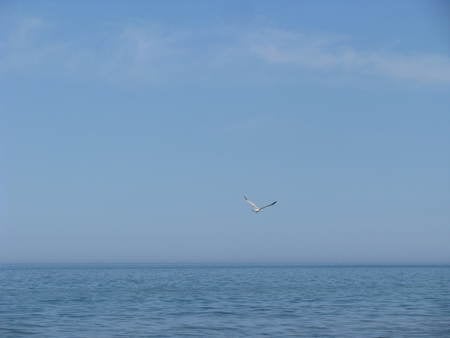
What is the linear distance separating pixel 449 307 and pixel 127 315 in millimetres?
20309

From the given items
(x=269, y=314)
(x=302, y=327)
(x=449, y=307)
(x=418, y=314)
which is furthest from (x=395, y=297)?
(x=302, y=327)

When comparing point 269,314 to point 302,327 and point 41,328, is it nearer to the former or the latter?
point 302,327

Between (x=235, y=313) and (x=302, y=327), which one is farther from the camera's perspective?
(x=235, y=313)

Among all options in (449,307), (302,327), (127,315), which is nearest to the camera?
(302,327)

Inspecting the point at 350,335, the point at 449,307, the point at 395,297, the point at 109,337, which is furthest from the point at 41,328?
the point at 395,297

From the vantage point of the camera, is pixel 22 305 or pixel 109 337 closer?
pixel 109 337

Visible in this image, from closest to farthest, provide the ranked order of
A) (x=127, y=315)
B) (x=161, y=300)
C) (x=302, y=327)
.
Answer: (x=302, y=327) < (x=127, y=315) < (x=161, y=300)

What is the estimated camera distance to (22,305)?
4344 cm

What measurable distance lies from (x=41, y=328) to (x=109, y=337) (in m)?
5.12

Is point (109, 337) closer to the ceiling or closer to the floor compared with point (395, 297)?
closer to the floor

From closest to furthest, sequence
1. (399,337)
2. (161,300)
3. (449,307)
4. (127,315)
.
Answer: (399,337)
(127,315)
(449,307)
(161,300)

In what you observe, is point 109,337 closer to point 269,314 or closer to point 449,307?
point 269,314

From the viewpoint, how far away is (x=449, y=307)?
41.7 meters

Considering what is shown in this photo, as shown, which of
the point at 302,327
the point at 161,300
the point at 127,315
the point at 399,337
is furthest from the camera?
the point at 161,300
